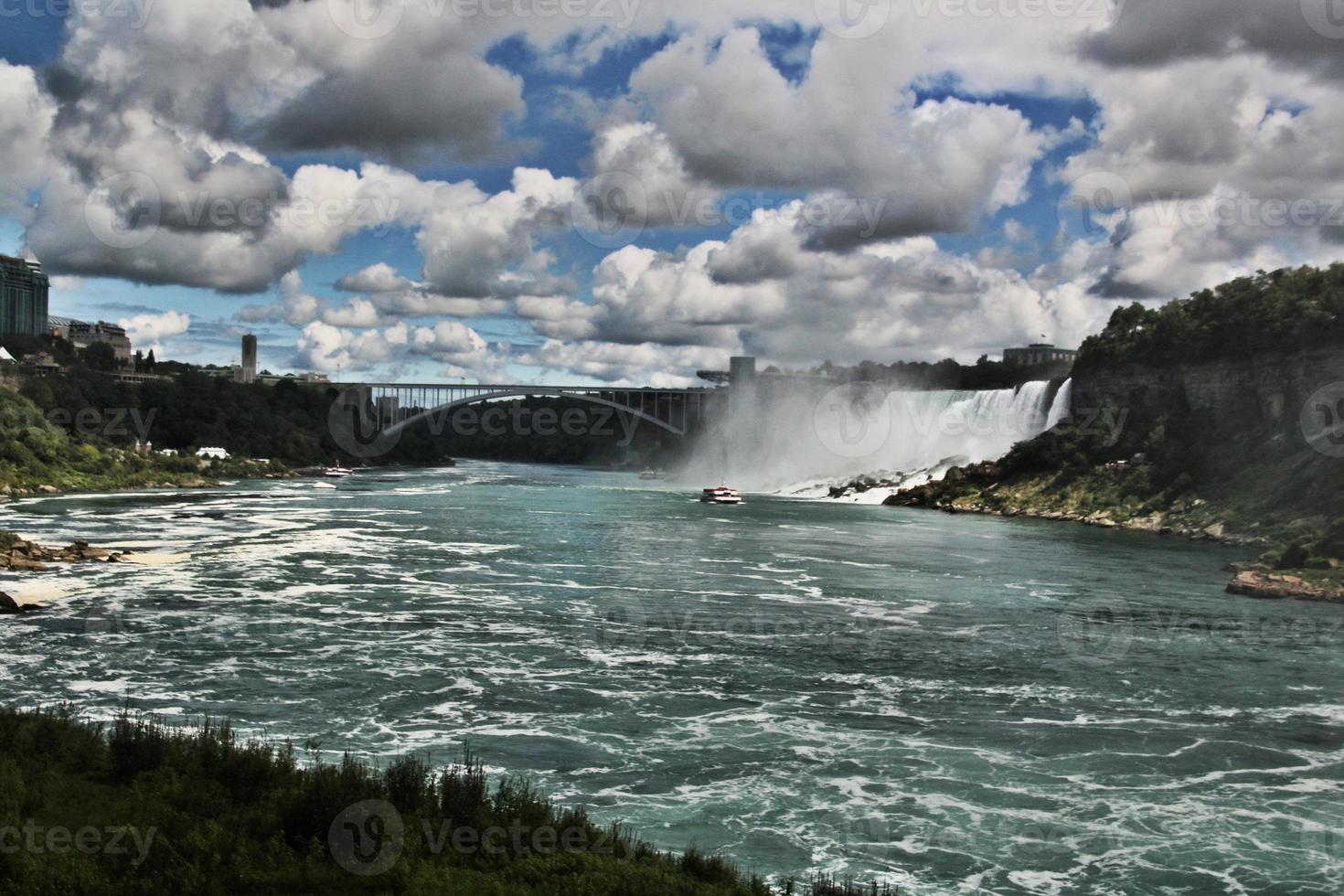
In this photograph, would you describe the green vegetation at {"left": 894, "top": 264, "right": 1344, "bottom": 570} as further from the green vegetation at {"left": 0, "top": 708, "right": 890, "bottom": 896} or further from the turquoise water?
the green vegetation at {"left": 0, "top": 708, "right": 890, "bottom": 896}

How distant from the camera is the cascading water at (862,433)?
205ft

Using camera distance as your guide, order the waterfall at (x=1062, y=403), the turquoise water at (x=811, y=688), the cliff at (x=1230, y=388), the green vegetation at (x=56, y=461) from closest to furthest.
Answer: the turquoise water at (x=811, y=688) < the cliff at (x=1230, y=388) < the green vegetation at (x=56, y=461) < the waterfall at (x=1062, y=403)

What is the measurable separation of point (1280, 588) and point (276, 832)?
25272 mm

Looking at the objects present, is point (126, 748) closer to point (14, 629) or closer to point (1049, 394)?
point (14, 629)

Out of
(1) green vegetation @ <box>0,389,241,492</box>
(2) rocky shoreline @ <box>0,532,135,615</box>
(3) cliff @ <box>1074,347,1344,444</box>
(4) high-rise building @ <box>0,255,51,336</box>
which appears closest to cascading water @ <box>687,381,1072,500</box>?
(3) cliff @ <box>1074,347,1344,444</box>

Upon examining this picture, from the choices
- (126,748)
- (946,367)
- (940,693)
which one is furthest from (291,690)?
(946,367)

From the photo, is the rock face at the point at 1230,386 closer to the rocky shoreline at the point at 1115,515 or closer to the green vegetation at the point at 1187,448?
the green vegetation at the point at 1187,448

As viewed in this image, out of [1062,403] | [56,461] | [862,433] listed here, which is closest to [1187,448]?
[1062,403]

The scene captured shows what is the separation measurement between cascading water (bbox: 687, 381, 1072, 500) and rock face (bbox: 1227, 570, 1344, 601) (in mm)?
32383

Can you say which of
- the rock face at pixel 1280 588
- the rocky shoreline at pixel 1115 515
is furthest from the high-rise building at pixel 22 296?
the rock face at pixel 1280 588

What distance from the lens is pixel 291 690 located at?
1469 cm

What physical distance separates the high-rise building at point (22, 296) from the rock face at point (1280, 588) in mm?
160669

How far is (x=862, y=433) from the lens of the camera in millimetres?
75438

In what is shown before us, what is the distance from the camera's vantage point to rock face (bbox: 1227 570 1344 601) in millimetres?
25922
